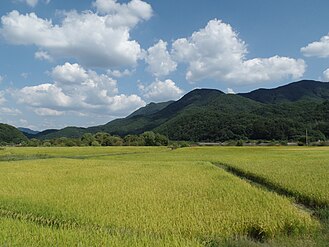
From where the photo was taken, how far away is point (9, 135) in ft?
442

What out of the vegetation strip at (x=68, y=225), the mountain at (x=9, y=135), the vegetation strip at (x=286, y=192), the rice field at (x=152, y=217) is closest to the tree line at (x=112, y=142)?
the mountain at (x=9, y=135)

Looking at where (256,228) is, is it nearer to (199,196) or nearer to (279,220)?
(279,220)

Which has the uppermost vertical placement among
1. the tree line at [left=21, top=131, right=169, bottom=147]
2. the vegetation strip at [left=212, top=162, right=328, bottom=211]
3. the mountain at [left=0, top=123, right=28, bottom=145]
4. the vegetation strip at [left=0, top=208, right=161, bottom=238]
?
the mountain at [left=0, top=123, right=28, bottom=145]

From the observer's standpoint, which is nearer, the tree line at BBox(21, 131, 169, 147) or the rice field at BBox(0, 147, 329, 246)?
the rice field at BBox(0, 147, 329, 246)

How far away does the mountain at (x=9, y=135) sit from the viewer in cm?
13018

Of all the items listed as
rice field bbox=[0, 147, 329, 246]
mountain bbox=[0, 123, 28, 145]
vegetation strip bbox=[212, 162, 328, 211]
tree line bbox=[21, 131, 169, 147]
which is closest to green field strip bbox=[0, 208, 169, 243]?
rice field bbox=[0, 147, 329, 246]

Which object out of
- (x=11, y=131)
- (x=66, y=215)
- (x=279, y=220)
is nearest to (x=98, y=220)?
(x=66, y=215)

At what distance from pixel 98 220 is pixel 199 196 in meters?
4.72

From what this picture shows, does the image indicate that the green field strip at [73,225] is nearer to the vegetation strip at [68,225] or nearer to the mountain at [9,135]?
the vegetation strip at [68,225]

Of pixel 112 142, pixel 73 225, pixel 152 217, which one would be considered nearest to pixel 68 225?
pixel 73 225

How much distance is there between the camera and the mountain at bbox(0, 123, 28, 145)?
13018 centimetres

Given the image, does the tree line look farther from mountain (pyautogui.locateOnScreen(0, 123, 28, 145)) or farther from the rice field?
the rice field

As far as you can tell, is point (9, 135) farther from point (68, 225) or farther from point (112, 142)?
point (68, 225)

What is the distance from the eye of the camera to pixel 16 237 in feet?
24.0
